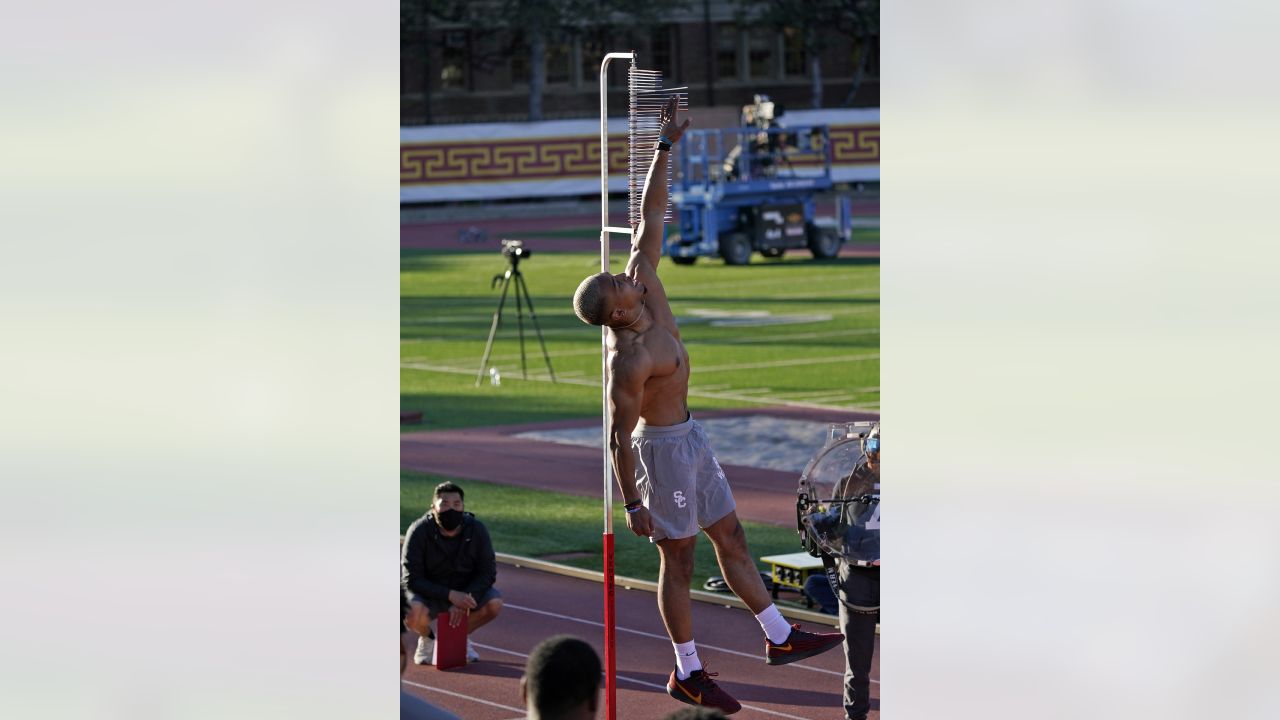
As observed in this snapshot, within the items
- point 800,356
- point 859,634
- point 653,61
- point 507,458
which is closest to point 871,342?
point 800,356

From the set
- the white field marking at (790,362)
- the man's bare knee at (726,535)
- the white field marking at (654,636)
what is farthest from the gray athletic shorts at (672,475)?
the white field marking at (790,362)

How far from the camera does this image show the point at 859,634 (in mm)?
8836

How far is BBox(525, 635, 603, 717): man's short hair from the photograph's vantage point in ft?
18.0

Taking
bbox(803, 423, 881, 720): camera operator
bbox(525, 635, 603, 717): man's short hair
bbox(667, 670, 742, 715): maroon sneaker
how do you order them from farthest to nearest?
bbox(803, 423, 881, 720): camera operator < bbox(667, 670, 742, 715): maroon sneaker < bbox(525, 635, 603, 717): man's short hair

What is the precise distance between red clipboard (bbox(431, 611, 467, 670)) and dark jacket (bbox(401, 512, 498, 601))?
189 mm

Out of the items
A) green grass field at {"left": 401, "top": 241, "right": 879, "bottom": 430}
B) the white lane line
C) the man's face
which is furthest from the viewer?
green grass field at {"left": 401, "top": 241, "right": 879, "bottom": 430}

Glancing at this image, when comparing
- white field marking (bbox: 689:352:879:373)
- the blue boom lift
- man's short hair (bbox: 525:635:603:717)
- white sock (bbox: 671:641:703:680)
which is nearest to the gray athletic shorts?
white sock (bbox: 671:641:703:680)

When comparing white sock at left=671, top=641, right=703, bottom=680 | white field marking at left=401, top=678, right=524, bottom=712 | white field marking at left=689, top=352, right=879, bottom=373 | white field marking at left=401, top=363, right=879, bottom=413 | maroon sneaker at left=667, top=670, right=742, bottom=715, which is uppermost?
white field marking at left=689, top=352, right=879, bottom=373

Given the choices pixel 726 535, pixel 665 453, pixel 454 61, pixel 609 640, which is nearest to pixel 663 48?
pixel 454 61

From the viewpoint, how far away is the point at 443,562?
34.6ft

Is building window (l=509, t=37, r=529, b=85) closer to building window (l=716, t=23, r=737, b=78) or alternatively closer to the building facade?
the building facade

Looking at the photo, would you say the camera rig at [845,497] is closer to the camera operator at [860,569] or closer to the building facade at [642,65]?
the camera operator at [860,569]

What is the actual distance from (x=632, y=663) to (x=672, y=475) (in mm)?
2302
